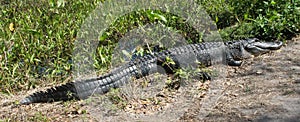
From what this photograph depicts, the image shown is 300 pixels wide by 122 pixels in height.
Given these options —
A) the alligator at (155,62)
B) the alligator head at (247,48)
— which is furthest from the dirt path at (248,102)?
the alligator head at (247,48)

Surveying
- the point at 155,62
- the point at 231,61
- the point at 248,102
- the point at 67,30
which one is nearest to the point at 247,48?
the point at 231,61

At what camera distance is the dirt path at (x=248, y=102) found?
3320 mm

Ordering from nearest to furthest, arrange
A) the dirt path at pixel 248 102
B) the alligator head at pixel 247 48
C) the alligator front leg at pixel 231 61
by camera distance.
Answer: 1. the dirt path at pixel 248 102
2. the alligator front leg at pixel 231 61
3. the alligator head at pixel 247 48

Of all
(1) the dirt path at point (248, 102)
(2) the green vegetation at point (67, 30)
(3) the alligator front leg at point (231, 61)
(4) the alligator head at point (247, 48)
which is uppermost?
(2) the green vegetation at point (67, 30)

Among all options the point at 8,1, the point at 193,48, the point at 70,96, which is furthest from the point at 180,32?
the point at 8,1

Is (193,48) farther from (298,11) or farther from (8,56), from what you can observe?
(8,56)

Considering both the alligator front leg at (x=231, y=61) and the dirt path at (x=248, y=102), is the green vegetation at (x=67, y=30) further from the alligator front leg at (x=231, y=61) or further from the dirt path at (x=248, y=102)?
the alligator front leg at (x=231, y=61)

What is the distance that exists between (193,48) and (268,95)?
164 cm

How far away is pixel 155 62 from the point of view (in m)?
4.88

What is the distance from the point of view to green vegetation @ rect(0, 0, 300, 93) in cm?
495

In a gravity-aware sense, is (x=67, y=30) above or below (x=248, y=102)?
above

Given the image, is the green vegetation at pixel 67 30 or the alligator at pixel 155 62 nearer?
the alligator at pixel 155 62

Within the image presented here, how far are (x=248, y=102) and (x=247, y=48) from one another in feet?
5.69

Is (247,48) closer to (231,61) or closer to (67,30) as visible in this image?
(231,61)
